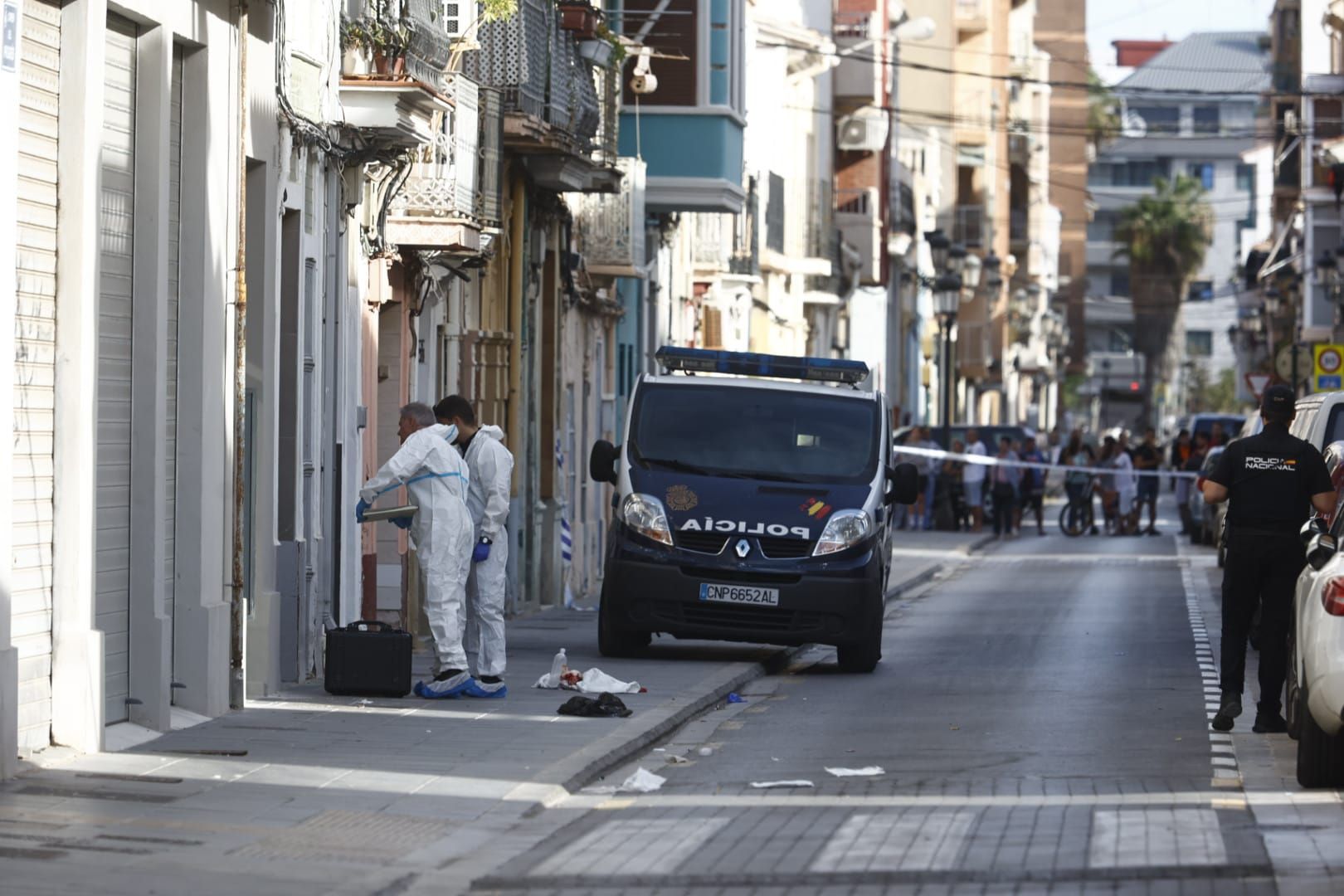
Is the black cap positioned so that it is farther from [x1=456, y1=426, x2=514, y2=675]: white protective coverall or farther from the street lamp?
the street lamp

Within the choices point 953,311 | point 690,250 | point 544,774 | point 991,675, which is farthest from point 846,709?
point 953,311

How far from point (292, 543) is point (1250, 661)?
8183 mm

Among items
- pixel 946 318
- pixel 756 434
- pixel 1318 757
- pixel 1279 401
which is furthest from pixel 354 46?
pixel 946 318

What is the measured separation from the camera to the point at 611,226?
102 feet

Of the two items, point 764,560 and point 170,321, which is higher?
point 170,321

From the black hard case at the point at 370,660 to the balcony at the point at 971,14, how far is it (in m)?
71.5

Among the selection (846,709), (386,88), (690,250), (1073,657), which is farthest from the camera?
(690,250)

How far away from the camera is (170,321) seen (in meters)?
15.2

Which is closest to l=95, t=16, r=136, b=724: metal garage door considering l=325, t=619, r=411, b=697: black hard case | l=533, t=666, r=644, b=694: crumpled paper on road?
l=325, t=619, r=411, b=697: black hard case

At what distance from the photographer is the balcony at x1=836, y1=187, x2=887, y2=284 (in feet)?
196

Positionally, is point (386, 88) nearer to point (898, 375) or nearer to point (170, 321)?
point (170, 321)

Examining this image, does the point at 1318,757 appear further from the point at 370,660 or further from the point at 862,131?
the point at 862,131

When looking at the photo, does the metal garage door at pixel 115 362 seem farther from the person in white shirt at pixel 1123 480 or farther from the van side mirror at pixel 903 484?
the person in white shirt at pixel 1123 480

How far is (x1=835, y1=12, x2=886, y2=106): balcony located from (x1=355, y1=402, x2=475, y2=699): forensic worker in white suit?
42239 millimetres
